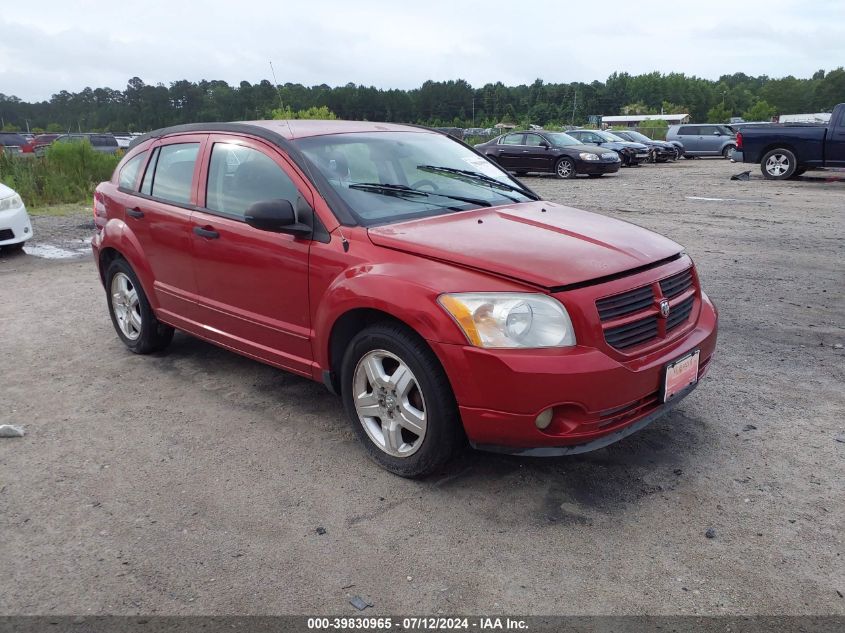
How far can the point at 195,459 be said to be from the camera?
3.82m

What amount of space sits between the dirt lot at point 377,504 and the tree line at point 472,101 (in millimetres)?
12767

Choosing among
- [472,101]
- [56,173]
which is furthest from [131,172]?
[472,101]

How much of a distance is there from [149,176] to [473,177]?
7.91ft

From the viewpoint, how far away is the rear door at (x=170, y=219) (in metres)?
4.70

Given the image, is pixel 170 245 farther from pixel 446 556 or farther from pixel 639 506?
pixel 639 506

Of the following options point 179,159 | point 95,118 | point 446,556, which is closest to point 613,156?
point 179,159

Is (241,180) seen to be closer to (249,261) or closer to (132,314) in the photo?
(249,261)

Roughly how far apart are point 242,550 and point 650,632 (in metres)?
1.65

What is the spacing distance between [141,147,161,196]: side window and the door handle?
882mm

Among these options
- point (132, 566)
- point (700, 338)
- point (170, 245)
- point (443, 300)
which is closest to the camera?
point (132, 566)

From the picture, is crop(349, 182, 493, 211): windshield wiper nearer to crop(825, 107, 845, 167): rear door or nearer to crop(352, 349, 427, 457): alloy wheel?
crop(352, 349, 427, 457): alloy wheel

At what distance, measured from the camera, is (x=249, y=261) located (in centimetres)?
417

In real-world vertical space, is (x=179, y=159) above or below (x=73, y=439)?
→ above

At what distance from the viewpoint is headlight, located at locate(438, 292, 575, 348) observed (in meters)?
3.06
